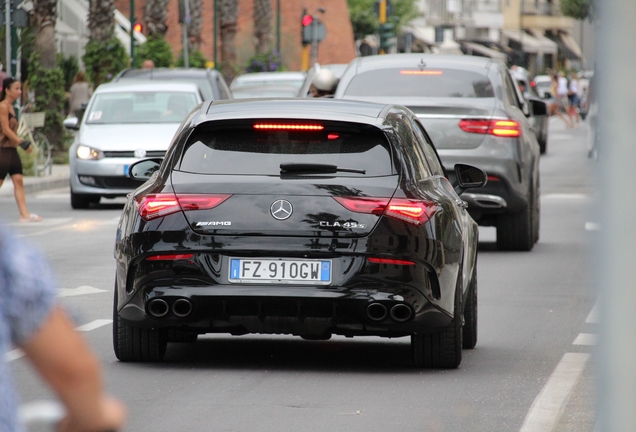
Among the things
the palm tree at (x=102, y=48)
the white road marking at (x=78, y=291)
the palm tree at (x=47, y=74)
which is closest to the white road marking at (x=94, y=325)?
the white road marking at (x=78, y=291)

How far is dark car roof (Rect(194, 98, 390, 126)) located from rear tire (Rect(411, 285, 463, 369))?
1.01m

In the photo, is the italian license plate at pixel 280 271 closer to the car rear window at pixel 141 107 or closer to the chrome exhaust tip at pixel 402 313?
the chrome exhaust tip at pixel 402 313

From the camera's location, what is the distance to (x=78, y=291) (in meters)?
11.2

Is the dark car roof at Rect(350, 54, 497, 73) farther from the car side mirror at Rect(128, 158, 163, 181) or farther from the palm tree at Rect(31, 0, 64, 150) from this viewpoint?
the palm tree at Rect(31, 0, 64, 150)

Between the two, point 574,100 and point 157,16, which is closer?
point 157,16

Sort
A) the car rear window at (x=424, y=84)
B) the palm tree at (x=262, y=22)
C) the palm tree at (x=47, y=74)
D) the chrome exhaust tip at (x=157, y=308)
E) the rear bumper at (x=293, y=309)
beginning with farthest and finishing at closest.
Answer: the palm tree at (x=262, y=22) < the palm tree at (x=47, y=74) < the car rear window at (x=424, y=84) < the chrome exhaust tip at (x=157, y=308) < the rear bumper at (x=293, y=309)

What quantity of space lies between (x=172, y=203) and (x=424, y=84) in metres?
6.98

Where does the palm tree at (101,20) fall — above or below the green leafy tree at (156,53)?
above

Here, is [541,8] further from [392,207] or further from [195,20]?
[392,207]

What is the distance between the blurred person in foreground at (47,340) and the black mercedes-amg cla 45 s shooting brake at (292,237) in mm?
4848

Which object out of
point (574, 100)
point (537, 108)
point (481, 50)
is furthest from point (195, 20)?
point (481, 50)

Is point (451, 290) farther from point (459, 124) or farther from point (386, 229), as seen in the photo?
point (459, 124)

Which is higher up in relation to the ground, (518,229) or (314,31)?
(518,229)

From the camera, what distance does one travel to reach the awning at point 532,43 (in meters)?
97.8
